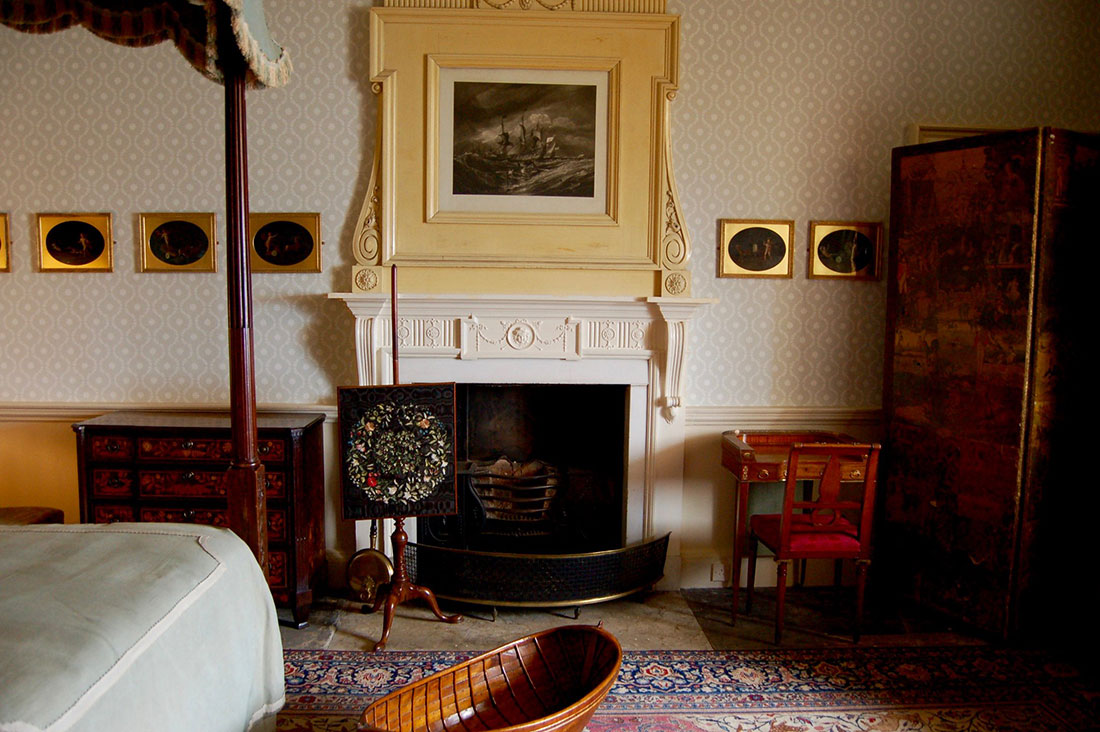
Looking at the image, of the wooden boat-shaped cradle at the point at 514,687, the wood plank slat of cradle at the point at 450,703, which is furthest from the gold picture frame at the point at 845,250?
the wood plank slat of cradle at the point at 450,703

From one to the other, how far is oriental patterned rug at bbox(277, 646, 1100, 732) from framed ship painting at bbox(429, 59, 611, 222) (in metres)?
2.39

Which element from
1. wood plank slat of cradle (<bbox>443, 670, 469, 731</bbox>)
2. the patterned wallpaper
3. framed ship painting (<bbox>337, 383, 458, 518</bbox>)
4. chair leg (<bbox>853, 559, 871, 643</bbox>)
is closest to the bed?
wood plank slat of cradle (<bbox>443, 670, 469, 731</bbox>)

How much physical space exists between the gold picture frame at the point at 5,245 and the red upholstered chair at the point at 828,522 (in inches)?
176

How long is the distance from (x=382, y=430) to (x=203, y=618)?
4.86 ft

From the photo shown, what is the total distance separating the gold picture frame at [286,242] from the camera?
3.72m

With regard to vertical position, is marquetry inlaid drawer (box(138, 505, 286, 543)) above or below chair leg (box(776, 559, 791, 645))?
above

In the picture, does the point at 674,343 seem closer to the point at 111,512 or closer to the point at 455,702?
the point at 455,702

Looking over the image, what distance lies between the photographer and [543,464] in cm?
402

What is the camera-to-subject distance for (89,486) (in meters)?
3.33

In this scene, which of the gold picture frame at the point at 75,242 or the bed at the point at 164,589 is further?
the gold picture frame at the point at 75,242

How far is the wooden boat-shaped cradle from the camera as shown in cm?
194

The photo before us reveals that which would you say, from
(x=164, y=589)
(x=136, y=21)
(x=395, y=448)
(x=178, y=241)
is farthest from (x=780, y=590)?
(x=178, y=241)

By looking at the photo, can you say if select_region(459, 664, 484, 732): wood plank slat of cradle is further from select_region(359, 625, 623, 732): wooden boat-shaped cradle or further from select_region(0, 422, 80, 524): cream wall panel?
select_region(0, 422, 80, 524): cream wall panel

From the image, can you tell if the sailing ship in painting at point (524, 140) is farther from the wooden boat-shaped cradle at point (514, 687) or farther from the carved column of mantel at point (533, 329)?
the wooden boat-shaped cradle at point (514, 687)
